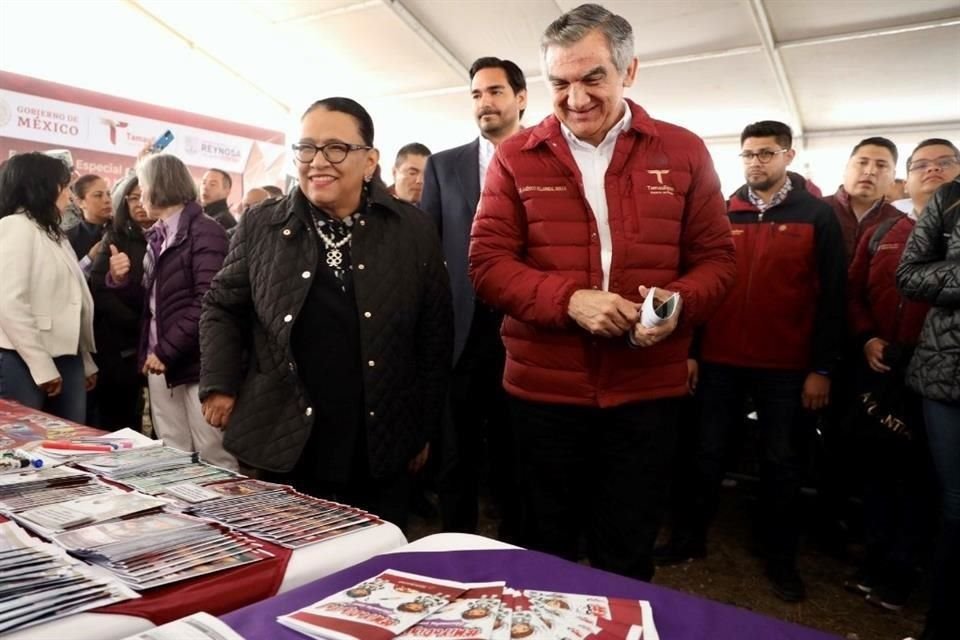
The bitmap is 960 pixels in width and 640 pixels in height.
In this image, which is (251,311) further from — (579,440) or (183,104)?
(183,104)

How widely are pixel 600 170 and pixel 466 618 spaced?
1.11m

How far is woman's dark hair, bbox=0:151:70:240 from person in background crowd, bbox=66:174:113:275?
103 centimetres

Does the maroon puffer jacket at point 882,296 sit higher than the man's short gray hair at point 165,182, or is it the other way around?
the man's short gray hair at point 165,182

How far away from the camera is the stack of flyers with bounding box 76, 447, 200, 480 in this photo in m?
1.33

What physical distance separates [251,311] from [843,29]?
574 centimetres

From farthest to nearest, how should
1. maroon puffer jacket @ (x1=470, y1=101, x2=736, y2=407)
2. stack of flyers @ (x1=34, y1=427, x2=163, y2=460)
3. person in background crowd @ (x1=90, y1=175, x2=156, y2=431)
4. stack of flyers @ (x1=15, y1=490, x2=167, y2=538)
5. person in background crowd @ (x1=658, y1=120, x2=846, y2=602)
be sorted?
person in background crowd @ (x1=90, y1=175, x2=156, y2=431) < person in background crowd @ (x1=658, y1=120, x2=846, y2=602) < maroon puffer jacket @ (x1=470, y1=101, x2=736, y2=407) < stack of flyers @ (x1=34, y1=427, x2=163, y2=460) < stack of flyers @ (x1=15, y1=490, x2=167, y2=538)

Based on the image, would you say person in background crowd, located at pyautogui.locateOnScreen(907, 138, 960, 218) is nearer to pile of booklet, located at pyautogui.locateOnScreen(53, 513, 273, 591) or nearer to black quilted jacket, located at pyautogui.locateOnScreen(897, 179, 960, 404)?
black quilted jacket, located at pyautogui.locateOnScreen(897, 179, 960, 404)

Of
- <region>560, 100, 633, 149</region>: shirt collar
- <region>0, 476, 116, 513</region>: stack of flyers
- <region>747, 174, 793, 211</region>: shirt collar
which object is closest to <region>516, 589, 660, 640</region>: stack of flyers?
<region>0, 476, 116, 513</region>: stack of flyers

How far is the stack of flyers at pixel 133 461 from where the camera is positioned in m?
1.33

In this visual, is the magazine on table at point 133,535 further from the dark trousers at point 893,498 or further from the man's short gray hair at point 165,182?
the dark trousers at point 893,498

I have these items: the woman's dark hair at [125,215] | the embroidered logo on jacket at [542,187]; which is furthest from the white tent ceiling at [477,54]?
the embroidered logo on jacket at [542,187]

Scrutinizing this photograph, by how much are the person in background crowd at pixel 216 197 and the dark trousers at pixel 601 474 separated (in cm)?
307

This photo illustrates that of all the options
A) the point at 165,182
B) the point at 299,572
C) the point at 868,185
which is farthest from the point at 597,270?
the point at 868,185

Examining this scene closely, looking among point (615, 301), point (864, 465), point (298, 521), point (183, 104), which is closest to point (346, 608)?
point (298, 521)
